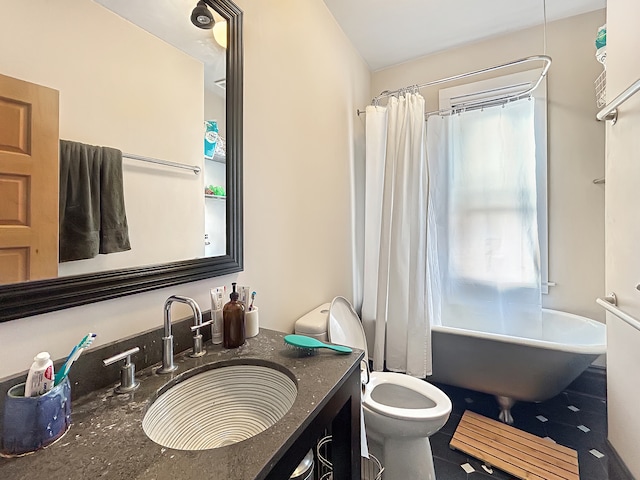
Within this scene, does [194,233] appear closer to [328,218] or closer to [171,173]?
[171,173]

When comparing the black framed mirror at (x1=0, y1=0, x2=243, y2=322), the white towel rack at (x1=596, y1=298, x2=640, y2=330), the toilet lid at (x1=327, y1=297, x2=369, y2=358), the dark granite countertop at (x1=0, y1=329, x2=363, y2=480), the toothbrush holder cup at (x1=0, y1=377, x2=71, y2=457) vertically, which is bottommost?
the toilet lid at (x1=327, y1=297, x2=369, y2=358)

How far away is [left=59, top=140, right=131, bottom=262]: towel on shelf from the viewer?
74cm

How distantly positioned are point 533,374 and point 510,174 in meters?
1.34

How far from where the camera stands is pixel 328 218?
6.44ft

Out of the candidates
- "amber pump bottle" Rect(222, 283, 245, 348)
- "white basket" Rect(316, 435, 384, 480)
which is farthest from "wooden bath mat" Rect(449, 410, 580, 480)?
"amber pump bottle" Rect(222, 283, 245, 348)

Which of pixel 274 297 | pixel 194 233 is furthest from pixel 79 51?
pixel 274 297

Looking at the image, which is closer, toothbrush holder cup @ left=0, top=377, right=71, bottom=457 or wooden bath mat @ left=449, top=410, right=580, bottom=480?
toothbrush holder cup @ left=0, top=377, right=71, bottom=457

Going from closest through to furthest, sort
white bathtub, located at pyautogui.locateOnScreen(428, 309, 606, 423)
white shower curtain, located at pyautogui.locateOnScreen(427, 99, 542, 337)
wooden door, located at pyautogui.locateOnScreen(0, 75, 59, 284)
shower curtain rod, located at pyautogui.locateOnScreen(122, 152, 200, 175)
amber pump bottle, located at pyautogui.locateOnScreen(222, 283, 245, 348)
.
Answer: wooden door, located at pyautogui.locateOnScreen(0, 75, 59, 284)
shower curtain rod, located at pyautogui.locateOnScreen(122, 152, 200, 175)
amber pump bottle, located at pyautogui.locateOnScreen(222, 283, 245, 348)
white bathtub, located at pyautogui.locateOnScreen(428, 309, 606, 423)
white shower curtain, located at pyautogui.locateOnScreen(427, 99, 542, 337)

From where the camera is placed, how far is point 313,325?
151cm

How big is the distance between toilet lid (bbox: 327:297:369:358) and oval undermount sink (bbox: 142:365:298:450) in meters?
0.63

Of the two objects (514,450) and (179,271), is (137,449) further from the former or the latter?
(514,450)

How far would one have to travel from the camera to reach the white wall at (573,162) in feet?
6.90

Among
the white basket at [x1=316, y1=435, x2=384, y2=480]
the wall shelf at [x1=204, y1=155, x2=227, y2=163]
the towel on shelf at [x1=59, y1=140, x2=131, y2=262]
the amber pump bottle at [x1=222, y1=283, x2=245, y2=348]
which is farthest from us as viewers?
the white basket at [x1=316, y1=435, x2=384, y2=480]

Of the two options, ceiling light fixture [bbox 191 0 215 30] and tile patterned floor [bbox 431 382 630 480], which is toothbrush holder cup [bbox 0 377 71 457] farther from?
tile patterned floor [bbox 431 382 630 480]
